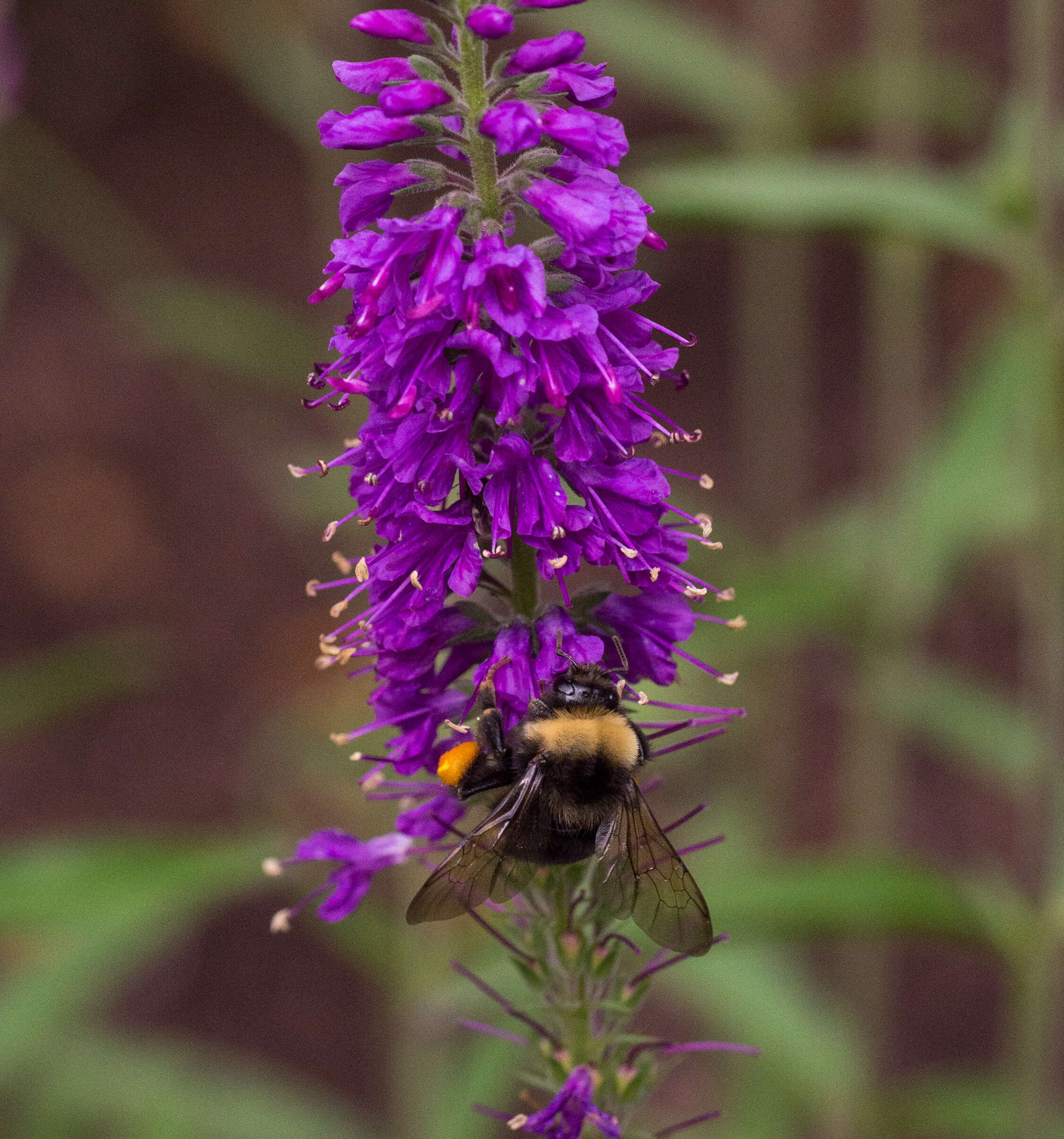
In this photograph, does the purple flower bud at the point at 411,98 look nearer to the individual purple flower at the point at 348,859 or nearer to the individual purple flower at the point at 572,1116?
the individual purple flower at the point at 348,859

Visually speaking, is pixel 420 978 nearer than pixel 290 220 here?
Yes

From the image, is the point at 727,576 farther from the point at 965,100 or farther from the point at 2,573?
the point at 2,573

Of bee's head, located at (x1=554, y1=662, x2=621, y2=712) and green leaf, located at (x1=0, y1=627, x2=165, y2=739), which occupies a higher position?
green leaf, located at (x1=0, y1=627, x2=165, y2=739)

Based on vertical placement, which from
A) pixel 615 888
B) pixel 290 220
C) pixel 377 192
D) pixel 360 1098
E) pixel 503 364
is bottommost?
pixel 360 1098

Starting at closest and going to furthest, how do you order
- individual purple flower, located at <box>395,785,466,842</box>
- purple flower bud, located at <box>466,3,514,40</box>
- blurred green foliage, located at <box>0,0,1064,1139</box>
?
purple flower bud, located at <box>466,3,514,40</box>
individual purple flower, located at <box>395,785,466,842</box>
blurred green foliage, located at <box>0,0,1064,1139</box>

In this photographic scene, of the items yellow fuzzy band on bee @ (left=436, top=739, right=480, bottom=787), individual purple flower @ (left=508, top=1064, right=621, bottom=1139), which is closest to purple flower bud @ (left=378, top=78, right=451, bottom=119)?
yellow fuzzy band on bee @ (left=436, top=739, right=480, bottom=787)

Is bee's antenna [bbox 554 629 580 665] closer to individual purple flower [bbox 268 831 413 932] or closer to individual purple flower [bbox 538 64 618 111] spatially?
individual purple flower [bbox 268 831 413 932]

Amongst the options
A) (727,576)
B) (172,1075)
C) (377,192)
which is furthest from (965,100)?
(172,1075)
